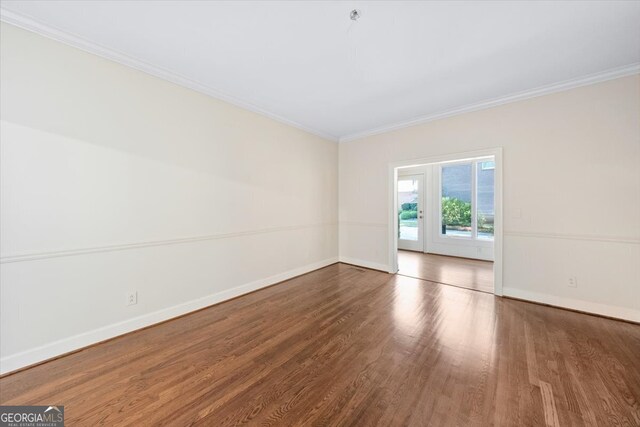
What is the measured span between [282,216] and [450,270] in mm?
3511

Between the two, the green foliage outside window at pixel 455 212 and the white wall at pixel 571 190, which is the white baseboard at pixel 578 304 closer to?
the white wall at pixel 571 190

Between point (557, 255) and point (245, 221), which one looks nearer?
point (557, 255)

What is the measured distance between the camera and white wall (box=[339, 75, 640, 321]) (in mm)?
2633

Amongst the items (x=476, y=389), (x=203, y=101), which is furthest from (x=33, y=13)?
(x=476, y=389)

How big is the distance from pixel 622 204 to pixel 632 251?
0.53 m

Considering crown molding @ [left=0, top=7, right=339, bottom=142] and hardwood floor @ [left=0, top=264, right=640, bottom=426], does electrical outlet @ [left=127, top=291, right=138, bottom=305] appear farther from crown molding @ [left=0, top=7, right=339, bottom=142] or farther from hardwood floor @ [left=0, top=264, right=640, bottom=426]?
crown molding @ [left=0, top=7, right=339, bottom=142]

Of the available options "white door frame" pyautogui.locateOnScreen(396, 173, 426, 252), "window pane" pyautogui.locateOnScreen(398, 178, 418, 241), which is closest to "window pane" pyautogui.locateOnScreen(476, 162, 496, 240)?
"white door frame" pyautogui.locateOnScreen(396, 173, 426, 252)

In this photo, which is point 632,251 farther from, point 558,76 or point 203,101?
point 203,101

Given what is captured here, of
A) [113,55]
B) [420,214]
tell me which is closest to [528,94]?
[420,214]

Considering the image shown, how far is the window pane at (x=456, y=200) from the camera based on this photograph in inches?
228

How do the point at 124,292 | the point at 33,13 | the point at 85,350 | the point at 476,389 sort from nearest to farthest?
the point at 476,389
the point at 33,13
the point at 85,350
the point at 124,292

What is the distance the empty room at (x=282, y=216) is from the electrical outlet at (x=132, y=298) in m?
0.05

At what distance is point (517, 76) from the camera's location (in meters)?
2.77

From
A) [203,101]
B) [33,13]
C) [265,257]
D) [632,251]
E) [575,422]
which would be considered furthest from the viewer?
[265,257]
